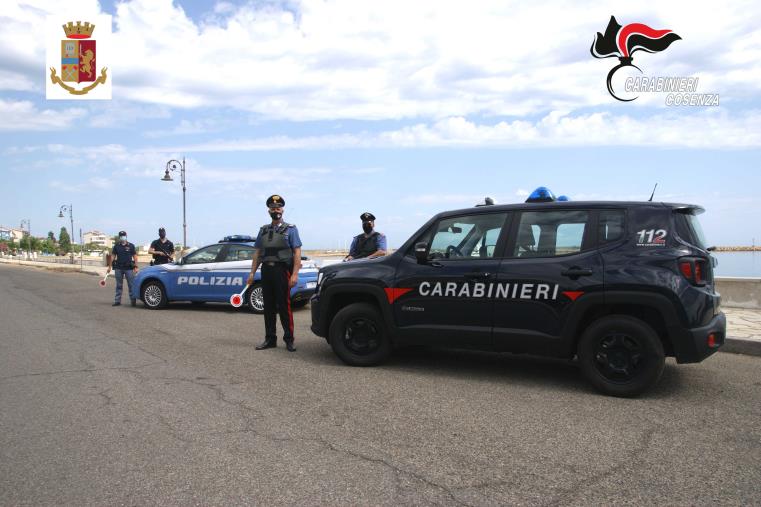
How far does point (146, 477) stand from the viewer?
3.49 metres

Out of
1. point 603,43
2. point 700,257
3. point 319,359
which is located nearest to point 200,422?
point 319,359

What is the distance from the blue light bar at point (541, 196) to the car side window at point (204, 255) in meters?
8.21

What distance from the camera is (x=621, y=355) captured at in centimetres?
532

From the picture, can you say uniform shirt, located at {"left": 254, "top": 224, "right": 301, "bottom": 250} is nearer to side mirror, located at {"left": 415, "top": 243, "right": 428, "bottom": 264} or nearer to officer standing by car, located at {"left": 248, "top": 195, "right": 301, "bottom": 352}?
officer standing by car, located at {"left": 248, "top": 195, "right": 301, "bottom": 352}

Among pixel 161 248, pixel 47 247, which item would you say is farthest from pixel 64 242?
pixel 161 248

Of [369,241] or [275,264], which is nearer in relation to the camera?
[275,264]

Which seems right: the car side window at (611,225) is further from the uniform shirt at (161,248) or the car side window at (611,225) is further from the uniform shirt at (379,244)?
the uniform shirt at (161,248)

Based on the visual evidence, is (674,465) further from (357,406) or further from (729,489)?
(357,406)

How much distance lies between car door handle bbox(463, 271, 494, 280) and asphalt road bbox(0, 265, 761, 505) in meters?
1.03

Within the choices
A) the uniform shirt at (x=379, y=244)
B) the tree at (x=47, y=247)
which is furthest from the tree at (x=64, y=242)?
the uniform shirt at (x=379, y=244)

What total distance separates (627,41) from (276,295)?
10462mm

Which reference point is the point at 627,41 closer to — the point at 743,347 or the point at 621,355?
the point at 743,347

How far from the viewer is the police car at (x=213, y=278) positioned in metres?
12.3

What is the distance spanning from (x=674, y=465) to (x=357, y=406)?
2414 mm
